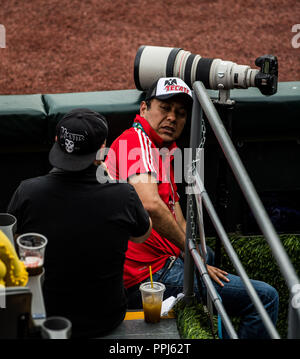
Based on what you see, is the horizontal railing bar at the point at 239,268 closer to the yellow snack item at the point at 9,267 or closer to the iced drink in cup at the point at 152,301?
the iced drink in cup at the point at 152,301

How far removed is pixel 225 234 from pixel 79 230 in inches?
18.7

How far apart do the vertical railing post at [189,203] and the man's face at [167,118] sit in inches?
→ 16.3

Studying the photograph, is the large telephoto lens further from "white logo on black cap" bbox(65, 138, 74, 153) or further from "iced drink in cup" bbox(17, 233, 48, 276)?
"iced drink in cup" bbox(17, 233, 48, 276)

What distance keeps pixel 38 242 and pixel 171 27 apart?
6007 mm

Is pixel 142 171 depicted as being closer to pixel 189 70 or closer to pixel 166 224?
pixel 166 224

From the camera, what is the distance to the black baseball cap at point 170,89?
2.69 metres

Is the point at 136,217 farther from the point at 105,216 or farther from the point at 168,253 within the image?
the point at 168,253

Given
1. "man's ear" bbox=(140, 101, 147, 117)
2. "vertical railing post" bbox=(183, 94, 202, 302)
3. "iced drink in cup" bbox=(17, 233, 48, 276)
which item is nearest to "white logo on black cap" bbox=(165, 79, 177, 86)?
"man's ear" bbox=(140, 101, 147, 117)

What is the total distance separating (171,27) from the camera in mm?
7121

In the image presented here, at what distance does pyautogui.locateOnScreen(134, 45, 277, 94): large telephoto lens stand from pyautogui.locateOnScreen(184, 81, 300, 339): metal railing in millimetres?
557

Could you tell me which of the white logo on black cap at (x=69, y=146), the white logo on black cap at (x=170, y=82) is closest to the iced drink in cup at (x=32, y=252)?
the white logo on black cap at (x=69, y=146)

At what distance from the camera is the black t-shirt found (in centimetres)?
188

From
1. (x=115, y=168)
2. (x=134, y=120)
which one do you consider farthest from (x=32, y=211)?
(x=134, y=120)

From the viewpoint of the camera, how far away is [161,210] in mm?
2443
